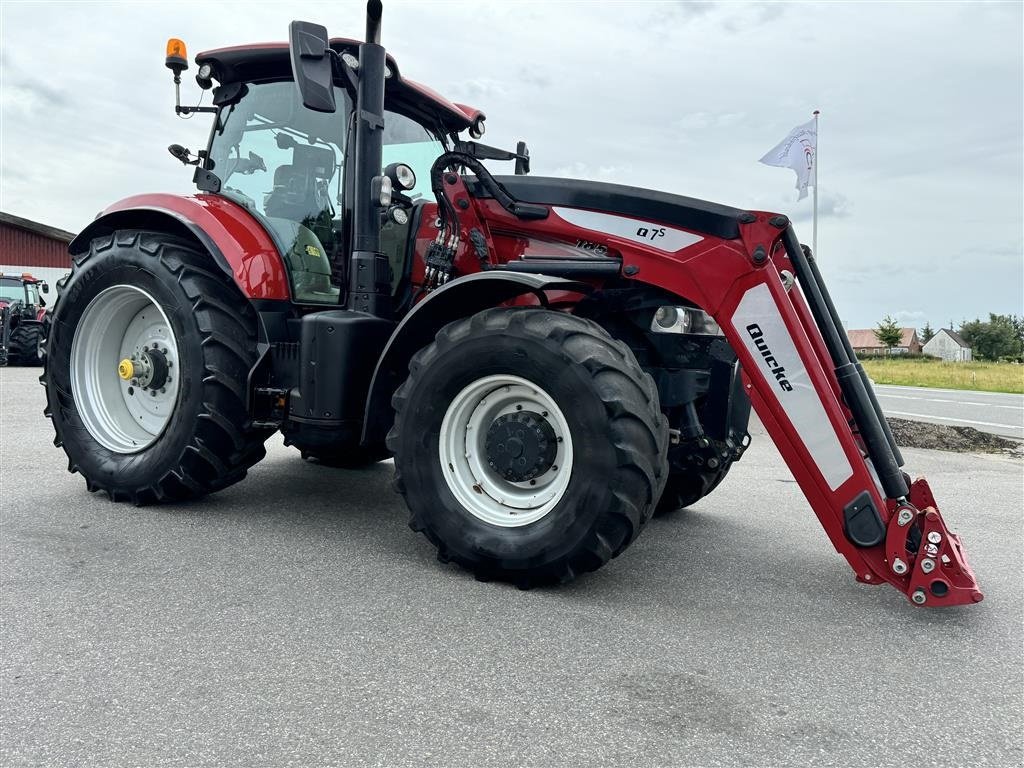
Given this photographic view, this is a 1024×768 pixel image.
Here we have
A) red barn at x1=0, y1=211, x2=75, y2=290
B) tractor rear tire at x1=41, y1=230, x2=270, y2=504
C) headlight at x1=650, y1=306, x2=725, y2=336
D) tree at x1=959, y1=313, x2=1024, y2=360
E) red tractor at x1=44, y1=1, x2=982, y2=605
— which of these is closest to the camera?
red tractor at x1=44, y1=1, x2=982, y2=605

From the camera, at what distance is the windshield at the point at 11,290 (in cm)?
1786

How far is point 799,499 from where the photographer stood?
212 inches

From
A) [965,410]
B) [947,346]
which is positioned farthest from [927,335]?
[965,410]

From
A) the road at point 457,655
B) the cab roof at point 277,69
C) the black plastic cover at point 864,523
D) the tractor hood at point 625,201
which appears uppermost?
the cab roof at point 277,69

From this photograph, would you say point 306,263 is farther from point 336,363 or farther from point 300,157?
point 336,363

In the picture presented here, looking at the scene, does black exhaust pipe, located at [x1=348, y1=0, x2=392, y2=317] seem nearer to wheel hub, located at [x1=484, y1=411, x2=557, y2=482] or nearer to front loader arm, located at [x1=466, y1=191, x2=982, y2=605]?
wheel hub, located at [x1=484, y1=411, x2=557, y2=482]

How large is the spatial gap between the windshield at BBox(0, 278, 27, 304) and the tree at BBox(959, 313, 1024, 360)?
78489mm

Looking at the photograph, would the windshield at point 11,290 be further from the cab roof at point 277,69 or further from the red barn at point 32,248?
the cab roof at point 277,69

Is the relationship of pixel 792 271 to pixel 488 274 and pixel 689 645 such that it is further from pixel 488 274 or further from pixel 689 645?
pixel 689 645

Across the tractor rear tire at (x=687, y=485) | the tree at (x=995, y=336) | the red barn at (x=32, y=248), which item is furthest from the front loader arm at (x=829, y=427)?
the tree at (x=995, y=336)

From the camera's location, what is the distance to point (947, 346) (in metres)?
89.4

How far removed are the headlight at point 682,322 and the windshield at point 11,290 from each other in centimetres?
1852

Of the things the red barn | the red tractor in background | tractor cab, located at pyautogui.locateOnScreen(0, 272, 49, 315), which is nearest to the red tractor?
the red tractor in background

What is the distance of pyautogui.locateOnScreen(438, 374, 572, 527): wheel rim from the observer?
327 centimetres
